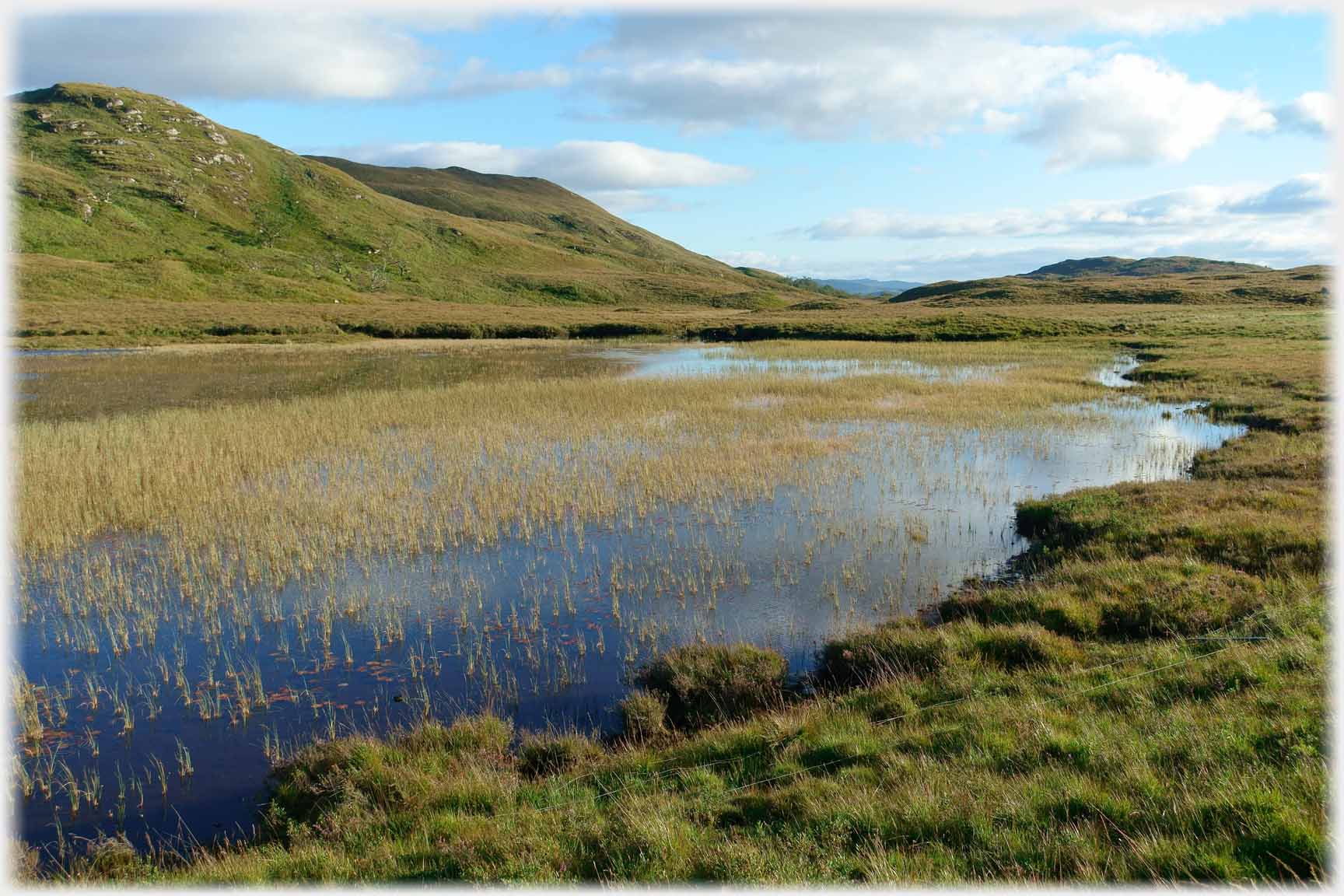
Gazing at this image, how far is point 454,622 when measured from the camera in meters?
13.3

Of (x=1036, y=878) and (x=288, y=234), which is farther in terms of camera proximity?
(x=288, y=234)

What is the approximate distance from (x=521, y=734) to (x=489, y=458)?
657 inches

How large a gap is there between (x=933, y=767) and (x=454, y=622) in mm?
8671

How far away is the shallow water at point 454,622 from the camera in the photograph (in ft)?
31.4

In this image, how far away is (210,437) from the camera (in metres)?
27.9

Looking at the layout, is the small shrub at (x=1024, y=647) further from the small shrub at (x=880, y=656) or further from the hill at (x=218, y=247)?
the hill at (x=218, y=247)

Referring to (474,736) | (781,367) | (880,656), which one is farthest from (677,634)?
(781,367)

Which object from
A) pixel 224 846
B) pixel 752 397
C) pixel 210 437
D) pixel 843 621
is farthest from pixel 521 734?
pixel 752 397

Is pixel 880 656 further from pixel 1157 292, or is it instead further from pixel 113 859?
pixel 1157 292

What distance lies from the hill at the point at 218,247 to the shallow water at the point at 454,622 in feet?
233

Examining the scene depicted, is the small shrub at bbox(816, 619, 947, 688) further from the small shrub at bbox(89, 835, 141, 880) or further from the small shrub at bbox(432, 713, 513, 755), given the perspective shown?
the small shrub at bbox(89, 835, 141, 880)

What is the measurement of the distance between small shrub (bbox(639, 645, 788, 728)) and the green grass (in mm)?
38

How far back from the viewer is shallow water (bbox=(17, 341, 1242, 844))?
9.58 metres

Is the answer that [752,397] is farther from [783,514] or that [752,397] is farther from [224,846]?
[224,846]
